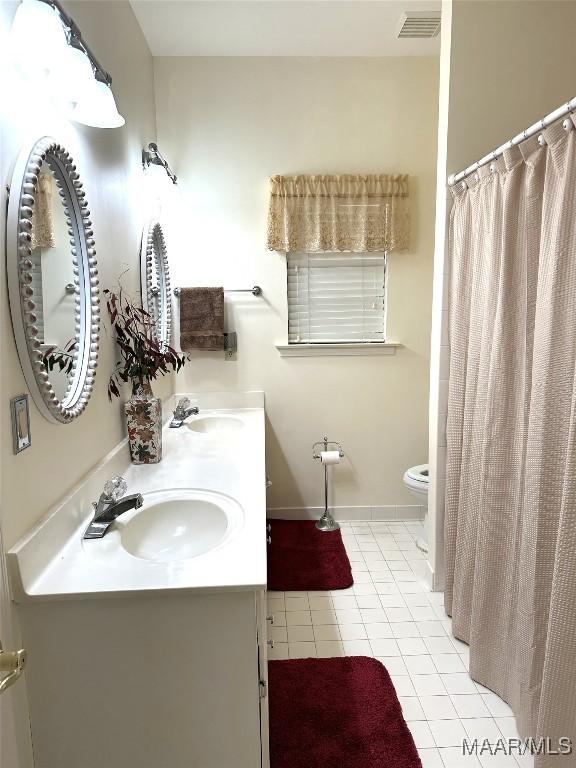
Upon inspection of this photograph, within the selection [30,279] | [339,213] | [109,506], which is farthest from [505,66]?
[109,506]

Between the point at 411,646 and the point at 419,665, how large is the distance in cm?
11

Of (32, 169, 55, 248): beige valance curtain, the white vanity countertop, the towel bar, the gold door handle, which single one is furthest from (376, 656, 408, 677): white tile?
the towel bar

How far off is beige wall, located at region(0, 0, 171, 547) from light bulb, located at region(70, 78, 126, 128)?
6cm

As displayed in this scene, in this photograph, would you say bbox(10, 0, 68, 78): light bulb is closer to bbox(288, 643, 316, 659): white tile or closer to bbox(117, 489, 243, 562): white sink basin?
bbox(117, 489, 243, 562): white sink basin

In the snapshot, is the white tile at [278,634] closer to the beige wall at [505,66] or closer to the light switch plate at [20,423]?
the light switch plate at [20,423]

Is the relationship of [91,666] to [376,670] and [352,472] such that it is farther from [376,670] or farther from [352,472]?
[352,472]

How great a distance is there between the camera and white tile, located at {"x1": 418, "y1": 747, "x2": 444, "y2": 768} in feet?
5.29

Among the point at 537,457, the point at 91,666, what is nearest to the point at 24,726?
the point at 91,666

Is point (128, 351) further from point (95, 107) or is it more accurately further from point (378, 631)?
point (378, 631)

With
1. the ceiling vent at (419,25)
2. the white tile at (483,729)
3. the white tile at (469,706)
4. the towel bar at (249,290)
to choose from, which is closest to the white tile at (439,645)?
the white tile at (469,706)

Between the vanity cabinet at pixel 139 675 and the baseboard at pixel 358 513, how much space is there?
85.9 inches

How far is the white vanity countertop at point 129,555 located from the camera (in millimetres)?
1148

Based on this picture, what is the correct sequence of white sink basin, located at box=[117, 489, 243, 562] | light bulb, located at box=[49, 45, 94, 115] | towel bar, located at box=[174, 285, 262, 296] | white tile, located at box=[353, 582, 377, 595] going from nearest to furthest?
light bulb, located at box=[49, 45, 94, 115], white sink basin, located at box=[117, 489, 243, 562], white tile, located at box=[353, 582, 377, 595], towel bar, located at box=[174, 285, 262, 296]

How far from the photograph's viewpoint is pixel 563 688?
1.38 m
